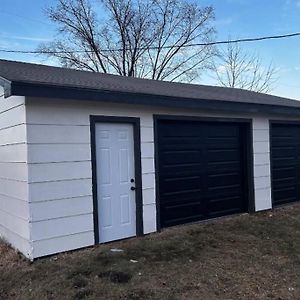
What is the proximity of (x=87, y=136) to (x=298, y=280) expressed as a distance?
11.8ft

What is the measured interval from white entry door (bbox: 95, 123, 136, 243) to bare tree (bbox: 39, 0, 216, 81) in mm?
19336

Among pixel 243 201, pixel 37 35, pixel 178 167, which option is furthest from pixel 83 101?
pixel 37 35

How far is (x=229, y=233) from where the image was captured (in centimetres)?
669

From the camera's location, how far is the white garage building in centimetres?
535

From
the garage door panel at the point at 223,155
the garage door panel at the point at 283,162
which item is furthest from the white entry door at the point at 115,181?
the garage door panel at the point at 283,162

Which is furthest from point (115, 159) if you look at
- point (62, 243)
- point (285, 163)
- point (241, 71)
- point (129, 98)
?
point (241, 71)

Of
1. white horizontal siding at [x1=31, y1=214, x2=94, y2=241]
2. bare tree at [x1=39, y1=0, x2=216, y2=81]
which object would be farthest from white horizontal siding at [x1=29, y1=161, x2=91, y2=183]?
bare tree at [x1=39, y1=0, x2=216, y2=81]

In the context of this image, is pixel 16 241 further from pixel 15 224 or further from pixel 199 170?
pixel 199 170

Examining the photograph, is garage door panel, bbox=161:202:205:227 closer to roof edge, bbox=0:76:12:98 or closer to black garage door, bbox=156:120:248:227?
black garage door, bbox=156:120:248:227

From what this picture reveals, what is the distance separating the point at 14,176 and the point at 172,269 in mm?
2858

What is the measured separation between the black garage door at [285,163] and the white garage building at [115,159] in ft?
1.27

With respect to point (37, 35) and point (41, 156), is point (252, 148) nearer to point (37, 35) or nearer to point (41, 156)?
point (41, 156)

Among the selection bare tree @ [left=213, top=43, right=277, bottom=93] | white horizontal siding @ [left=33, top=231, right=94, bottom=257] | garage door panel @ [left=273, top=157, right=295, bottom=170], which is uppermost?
bare tree @ [left=213, top=43, right=277, bottom=93]

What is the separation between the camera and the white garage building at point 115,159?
17.6 feet
